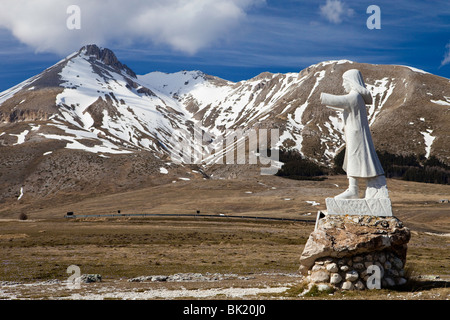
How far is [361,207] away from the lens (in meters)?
21.7

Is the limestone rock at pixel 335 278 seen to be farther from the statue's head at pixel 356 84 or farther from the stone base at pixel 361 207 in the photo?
the statue's head at pixel 356 84

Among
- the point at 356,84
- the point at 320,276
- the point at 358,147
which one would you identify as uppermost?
the point at 356,84

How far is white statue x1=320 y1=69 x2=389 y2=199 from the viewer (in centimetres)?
2211

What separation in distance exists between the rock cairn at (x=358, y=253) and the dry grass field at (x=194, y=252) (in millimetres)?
805

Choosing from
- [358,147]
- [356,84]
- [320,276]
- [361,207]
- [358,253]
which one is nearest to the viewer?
[358,253]

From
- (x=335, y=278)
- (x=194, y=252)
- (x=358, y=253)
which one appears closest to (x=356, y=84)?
(x=358, y=253)

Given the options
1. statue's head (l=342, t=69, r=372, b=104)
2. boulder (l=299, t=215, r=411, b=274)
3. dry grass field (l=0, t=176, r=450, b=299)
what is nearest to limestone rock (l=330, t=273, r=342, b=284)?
boulder (l=299, t=215, r=411, b=274)

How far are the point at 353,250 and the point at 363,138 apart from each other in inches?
233

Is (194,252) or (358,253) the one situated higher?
(358,253)

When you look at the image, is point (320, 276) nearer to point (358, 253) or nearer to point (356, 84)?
point (358, 253)

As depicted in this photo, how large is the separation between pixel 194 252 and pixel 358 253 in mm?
30038

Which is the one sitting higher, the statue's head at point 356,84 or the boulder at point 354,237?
the statue's head at point 356,84

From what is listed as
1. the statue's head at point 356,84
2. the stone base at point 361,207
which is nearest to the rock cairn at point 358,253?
the stone base at point 361,207

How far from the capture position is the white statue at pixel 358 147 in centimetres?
2211
